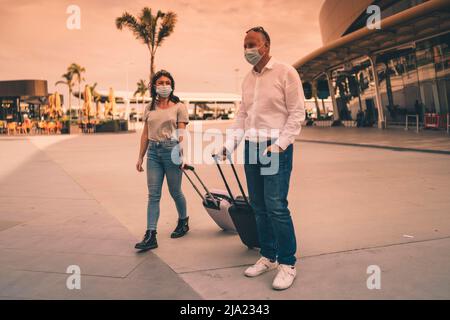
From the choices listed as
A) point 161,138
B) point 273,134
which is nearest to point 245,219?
point 273,134

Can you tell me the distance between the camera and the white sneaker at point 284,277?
3.23 m

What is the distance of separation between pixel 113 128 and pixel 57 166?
24.3 metres

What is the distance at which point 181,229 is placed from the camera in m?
4.80

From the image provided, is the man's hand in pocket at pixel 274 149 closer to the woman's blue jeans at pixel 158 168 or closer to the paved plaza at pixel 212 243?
the paved plaza at pixel 212 243

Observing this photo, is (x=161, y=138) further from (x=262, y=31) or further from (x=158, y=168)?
(x=262, y=31)

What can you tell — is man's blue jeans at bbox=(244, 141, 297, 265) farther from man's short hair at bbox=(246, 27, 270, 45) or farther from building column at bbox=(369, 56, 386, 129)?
building column at bbox=(369, 56, 386, 129)

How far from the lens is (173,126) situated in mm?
4516

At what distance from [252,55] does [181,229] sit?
2.16 meters

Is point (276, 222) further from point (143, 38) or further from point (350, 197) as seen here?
point (143, 38)

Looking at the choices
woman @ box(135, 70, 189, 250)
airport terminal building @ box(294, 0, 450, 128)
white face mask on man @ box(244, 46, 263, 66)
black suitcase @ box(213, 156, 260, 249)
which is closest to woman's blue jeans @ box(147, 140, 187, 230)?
woman @ box(135, 70, 189, 250)

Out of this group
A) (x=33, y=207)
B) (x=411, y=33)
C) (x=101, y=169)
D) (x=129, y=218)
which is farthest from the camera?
Answer: (x=411, y=33)

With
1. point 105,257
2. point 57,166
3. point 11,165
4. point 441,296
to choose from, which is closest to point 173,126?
point 105,257

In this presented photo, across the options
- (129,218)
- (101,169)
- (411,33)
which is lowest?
(129,218)

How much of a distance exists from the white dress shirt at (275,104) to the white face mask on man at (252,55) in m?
0.09
